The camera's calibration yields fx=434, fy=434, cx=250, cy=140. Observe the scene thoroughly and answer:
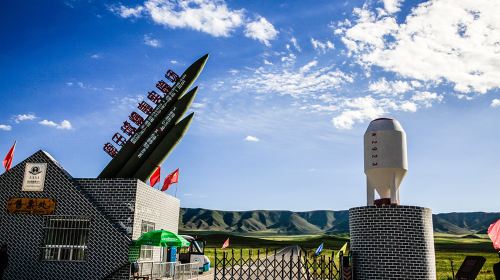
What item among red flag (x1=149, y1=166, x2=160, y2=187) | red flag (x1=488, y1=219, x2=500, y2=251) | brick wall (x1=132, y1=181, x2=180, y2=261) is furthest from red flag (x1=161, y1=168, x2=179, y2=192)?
red flag (x1=488, y1=219, x2=500, y2=251)

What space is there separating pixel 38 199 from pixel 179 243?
22.3 ft

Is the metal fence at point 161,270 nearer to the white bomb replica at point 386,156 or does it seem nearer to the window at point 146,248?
the window at point 146,248

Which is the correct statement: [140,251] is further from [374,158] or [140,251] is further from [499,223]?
[499,223]

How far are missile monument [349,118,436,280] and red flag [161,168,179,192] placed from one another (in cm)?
1328

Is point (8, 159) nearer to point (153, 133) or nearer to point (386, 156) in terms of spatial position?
point (153, 133)

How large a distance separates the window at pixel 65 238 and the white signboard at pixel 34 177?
1542mm

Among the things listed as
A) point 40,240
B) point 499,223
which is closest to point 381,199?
point 499,223

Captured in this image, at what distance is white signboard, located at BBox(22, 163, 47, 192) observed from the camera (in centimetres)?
1914

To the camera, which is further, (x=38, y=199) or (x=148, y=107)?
(x=148, y=107)

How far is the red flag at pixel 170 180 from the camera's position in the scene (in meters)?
25.3

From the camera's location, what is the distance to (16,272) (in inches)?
722

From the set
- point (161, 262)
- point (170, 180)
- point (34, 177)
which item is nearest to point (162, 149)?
point (170, 180)

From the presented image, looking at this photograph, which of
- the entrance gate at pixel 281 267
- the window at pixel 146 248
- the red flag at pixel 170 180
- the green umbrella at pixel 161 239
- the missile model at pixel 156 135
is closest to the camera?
the entrance gate at pixel 281 267

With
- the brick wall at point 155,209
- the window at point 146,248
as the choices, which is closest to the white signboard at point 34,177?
the brick wall at point 155,209
